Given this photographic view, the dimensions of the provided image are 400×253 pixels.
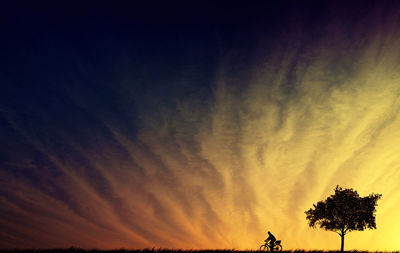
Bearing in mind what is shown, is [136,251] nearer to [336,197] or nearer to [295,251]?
[295,251]

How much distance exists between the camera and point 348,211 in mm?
60844

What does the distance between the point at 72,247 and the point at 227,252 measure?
67.2ft

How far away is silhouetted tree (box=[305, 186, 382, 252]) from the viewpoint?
6059cm

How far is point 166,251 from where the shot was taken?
41.2 meters

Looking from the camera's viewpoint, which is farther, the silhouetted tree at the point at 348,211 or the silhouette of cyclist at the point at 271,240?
the silhouetted tree at the point at 348,211

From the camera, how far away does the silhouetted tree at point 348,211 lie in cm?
6059

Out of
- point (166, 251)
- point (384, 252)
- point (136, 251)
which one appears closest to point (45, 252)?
point (136, 251)

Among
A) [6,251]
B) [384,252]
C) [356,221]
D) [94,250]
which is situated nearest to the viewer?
[6,251]

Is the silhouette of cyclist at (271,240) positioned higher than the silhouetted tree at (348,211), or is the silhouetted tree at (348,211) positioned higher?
the silhouetted tree at (348,211)

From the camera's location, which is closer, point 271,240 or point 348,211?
point 271,240

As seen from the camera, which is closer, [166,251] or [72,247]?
[72,247]

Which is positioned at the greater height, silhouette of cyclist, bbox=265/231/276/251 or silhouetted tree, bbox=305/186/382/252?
silhouetted tree, bbox=305/186/382/252

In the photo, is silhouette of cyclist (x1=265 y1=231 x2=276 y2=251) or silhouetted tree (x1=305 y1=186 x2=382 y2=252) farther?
silhouetted tree (x1=305 y1=186 x2=382 y2=252)

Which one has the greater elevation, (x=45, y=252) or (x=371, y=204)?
(x=371, y=204)
